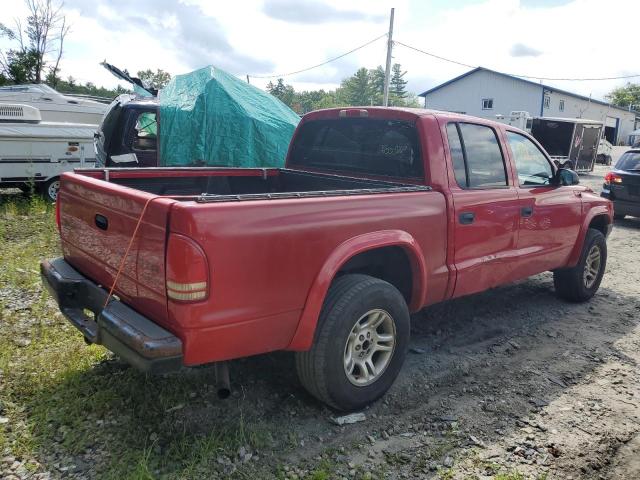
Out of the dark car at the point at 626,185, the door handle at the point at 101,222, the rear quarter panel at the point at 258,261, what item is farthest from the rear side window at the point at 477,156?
the dark car at the point at 626,185

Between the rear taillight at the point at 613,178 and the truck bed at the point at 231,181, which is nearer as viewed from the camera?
the truck bed at the point at 231,181

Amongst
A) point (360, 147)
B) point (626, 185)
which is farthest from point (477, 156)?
point (626, 185)

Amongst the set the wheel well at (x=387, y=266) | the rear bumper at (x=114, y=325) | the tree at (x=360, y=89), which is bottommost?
the rear bumper at (x=114, y=325)

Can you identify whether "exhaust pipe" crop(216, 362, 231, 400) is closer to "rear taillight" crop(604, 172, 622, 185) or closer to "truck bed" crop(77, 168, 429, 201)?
"truck bed" crop(77, 168, 429, 201)

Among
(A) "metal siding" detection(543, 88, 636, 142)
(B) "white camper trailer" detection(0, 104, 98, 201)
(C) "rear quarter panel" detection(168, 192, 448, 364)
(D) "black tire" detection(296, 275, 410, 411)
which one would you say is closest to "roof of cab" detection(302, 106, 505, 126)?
(C) "rear quarter panel" detection(168, 192, 448, 364)

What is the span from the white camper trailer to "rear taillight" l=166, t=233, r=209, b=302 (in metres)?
7.89

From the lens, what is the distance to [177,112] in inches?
357

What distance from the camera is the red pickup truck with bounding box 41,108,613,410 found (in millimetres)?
2439

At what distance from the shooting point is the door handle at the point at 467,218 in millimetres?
3756

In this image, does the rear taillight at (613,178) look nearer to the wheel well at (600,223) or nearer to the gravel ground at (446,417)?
the wheel well at (600,223)

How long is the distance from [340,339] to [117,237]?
1357 millimetres

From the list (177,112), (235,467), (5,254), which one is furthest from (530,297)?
(177,112)

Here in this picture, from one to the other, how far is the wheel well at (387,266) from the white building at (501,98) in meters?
37.6

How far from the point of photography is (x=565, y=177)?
4746 mm
